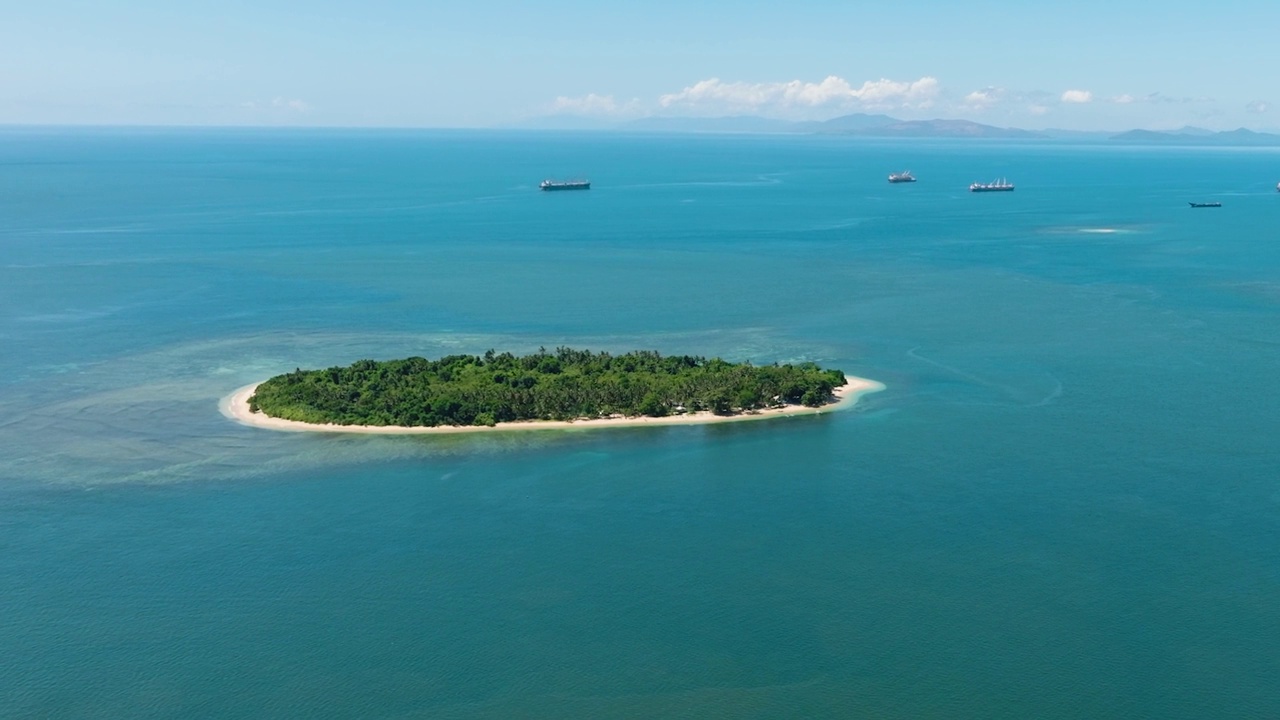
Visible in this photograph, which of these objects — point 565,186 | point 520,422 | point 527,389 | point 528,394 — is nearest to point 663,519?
point 520,422

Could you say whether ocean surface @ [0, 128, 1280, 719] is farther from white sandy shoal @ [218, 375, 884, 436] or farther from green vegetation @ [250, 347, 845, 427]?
green vegetation @ [250, 347, 845, 427]

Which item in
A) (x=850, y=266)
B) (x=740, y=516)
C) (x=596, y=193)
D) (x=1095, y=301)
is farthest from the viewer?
(x=596, y=193)

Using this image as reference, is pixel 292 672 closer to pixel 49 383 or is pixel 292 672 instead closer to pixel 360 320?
pixel 49 383

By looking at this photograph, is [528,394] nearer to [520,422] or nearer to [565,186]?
[520,422]

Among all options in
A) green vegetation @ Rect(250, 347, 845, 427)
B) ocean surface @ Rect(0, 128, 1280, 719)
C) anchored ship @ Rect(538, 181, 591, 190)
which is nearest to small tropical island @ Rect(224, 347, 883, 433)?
green vegetation @ Rect(250, 347, 845, 427)

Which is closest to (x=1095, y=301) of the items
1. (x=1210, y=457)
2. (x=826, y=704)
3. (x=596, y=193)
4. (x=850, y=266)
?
(x=850, y=266)
